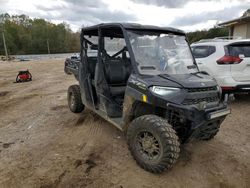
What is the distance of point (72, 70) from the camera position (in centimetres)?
637

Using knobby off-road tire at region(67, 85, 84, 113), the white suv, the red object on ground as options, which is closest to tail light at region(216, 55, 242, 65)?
the white suv

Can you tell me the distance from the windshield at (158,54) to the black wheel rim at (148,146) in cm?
94

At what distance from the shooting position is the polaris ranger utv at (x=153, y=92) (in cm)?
336

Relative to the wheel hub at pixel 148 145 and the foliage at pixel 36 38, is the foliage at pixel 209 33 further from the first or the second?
the foliage at pixel 36 38

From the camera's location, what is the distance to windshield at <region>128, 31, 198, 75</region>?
3895 millimetres


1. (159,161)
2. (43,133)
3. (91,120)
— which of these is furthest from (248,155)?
(43,133)

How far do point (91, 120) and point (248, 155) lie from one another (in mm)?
3211

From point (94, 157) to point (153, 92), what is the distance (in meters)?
1.43

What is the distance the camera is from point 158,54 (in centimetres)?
407

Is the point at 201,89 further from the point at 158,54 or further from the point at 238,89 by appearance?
the point at 238,89

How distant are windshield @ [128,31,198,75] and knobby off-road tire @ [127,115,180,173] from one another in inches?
32.1

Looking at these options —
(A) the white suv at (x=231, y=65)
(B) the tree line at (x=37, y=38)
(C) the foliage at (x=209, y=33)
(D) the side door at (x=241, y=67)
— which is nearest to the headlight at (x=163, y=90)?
(A) the white suv at (x=231, y=65)

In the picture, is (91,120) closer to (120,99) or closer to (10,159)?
(120,99)

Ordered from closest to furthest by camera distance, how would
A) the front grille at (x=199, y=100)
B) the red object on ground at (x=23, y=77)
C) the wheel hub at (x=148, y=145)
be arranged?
the front grille at (x=199, y=100), the wheel hub at (x=148, y=145), the red object on ground at (x=23, y=77)
